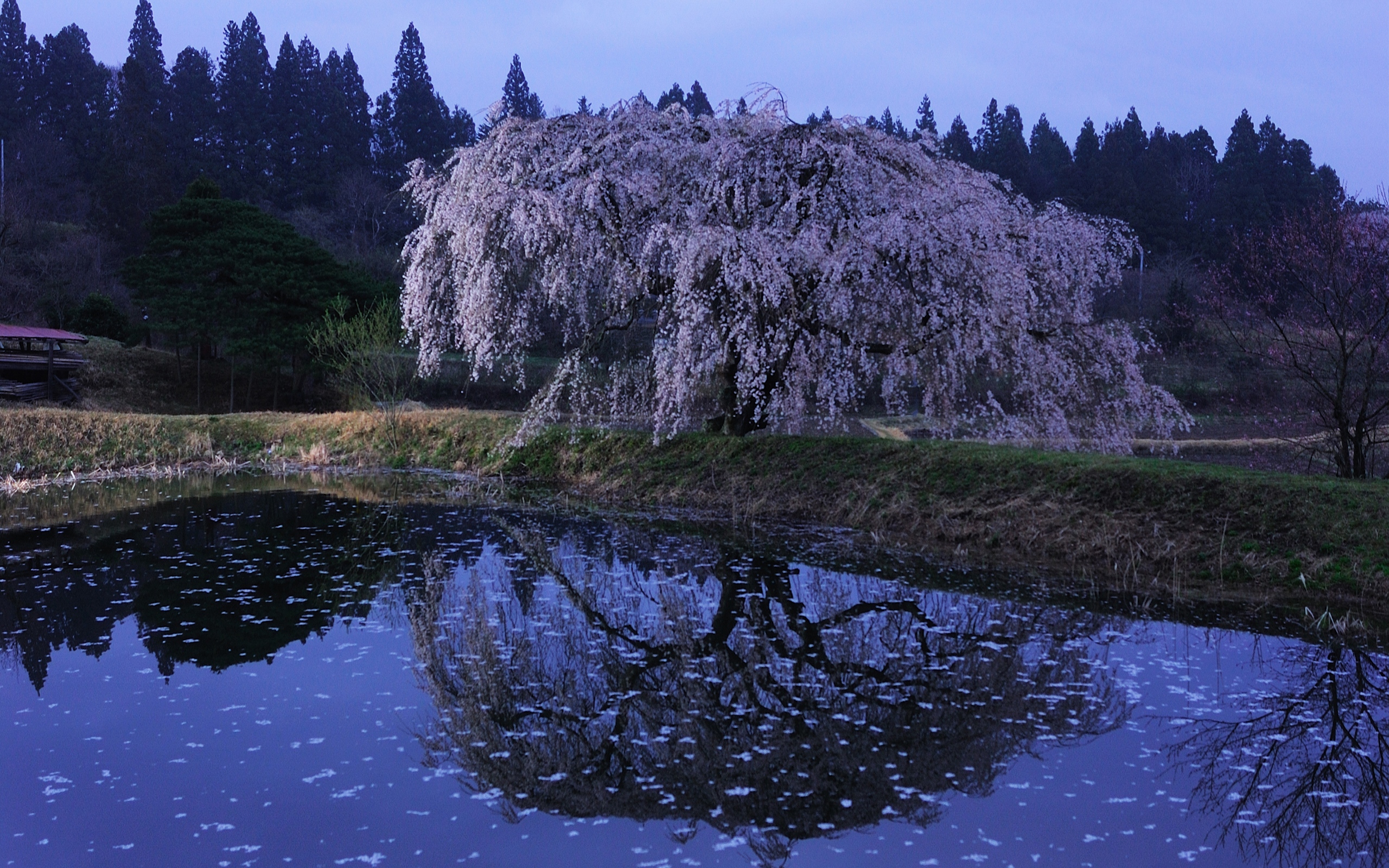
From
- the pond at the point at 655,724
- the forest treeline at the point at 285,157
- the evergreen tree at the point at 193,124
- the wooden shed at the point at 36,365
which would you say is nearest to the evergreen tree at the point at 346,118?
the forest treeline at the point at 285,157

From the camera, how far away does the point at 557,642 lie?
11977mm

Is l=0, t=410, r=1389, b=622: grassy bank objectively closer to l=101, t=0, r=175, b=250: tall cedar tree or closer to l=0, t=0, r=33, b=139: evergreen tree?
l=101, t=0, r=175, b=250: tall cedar tree

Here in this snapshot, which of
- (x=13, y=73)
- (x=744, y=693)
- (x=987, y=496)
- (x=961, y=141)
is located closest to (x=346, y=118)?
(x=13, y=73)

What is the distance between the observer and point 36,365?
141 feet

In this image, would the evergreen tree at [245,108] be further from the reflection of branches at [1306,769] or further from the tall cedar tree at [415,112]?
the reflection of branches at [1306,769]

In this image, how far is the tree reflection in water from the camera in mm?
8016

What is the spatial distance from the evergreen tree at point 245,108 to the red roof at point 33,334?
121 ft

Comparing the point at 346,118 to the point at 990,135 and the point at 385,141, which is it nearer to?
the point at 385,141

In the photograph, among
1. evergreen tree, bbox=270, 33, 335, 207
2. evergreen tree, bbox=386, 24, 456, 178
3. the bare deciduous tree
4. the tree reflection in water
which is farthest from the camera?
evergreen tree, bbox=386, 24, 456, 178

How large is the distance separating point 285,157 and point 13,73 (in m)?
27.3

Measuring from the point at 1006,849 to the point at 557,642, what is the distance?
6074 mm

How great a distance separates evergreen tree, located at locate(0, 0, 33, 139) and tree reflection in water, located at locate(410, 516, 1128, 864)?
89623 mm

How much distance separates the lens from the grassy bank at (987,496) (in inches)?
575

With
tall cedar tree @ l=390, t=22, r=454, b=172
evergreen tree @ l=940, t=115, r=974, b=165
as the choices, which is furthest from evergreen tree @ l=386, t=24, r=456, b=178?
evergreen tree @ l=940, t=115, r=974, b=165
